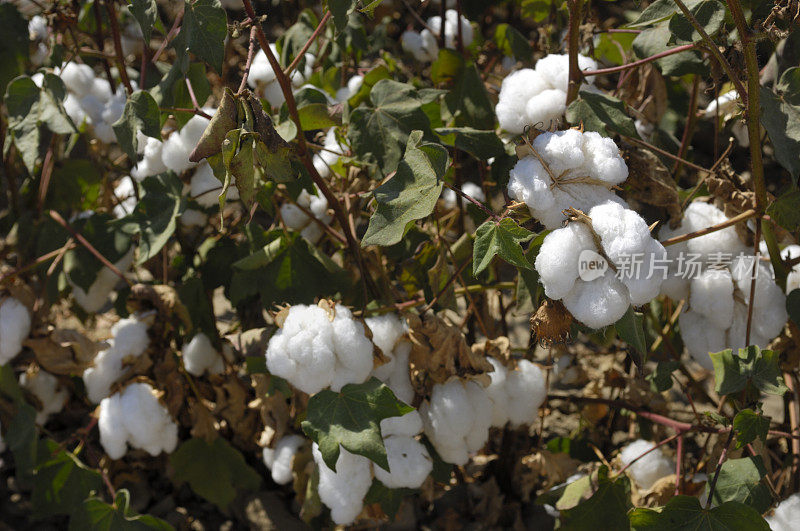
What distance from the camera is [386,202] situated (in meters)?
1.15

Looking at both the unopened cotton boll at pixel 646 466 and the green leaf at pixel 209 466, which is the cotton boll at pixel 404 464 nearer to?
the unopened cotton boll at pixel 646 466

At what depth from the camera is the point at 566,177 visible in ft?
3.62

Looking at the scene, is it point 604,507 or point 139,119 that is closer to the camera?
point 139,119

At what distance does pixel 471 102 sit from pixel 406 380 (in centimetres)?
59

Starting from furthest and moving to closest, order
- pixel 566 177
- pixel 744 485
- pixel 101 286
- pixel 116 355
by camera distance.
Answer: pixel 101 286, pixel 116 355, pixel 744 485, pixel 566 177

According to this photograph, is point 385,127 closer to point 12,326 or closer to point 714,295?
point 714,295

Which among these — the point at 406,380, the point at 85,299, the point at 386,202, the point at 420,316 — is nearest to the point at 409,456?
the point at 406,380

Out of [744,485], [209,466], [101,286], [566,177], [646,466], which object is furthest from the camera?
[101,286]

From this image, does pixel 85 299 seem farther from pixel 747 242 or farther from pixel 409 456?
pixel 747 242

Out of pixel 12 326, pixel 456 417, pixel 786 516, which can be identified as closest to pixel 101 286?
pixel 12 326

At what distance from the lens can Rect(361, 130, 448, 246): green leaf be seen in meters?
1.11

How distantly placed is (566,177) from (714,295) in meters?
0.45

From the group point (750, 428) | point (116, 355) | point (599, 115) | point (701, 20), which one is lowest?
point (116, 355)

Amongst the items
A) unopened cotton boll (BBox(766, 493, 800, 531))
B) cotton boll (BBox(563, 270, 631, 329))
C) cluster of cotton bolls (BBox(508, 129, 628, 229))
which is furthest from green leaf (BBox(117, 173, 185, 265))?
unopened cotton boll (BBox(766, 493, 800, 531))
